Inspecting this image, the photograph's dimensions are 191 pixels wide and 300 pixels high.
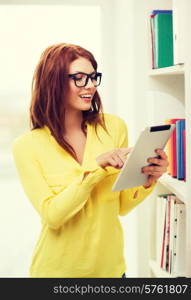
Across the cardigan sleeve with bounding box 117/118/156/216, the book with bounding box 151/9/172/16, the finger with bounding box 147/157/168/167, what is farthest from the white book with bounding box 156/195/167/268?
the book with bounding box 151/9/172/16

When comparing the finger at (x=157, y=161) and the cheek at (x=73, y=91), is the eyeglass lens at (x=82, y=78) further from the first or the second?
the finger at (x=157, y=161)

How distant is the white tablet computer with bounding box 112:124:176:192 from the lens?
53.8 inches

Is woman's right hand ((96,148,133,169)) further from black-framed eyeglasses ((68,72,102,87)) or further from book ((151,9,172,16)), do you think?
book ((151,9,172,16))

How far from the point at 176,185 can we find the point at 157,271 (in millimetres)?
394

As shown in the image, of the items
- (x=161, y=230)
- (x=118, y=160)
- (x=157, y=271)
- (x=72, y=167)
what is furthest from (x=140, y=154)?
(x=157, y=271)

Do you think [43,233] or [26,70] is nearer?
[43,233]

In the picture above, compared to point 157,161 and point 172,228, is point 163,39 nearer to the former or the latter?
point 157,161

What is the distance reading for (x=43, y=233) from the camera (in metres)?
1.56

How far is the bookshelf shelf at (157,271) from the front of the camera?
1.87 m

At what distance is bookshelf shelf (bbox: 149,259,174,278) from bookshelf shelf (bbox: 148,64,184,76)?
71 cm
